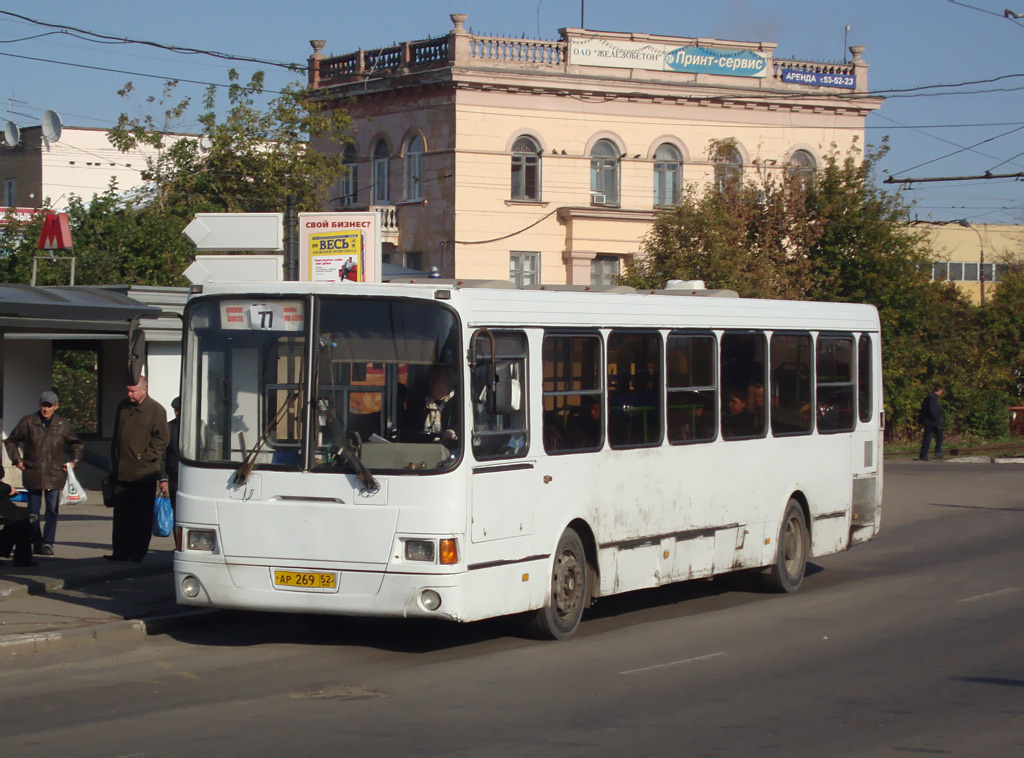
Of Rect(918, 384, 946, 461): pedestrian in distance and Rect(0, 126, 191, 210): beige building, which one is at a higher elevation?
Rect(0, 126, 191, 210): beige building

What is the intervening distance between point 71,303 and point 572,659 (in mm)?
8266

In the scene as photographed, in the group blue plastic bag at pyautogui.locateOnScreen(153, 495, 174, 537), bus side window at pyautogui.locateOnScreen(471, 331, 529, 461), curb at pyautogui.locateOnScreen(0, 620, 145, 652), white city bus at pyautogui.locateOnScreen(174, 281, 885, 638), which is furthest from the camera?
blue plastic bag at pyautogui.locateOnScreen(153, 495, 174, 537)

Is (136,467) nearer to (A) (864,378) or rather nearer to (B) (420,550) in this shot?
(B) (420,550)

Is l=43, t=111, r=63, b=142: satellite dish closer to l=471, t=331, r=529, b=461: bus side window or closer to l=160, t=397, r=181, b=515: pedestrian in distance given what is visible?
l=160, t=397, r=181, b=515: pedestrian in distance

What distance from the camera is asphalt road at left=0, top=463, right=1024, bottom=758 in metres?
7.40

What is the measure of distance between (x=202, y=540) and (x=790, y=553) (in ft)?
21.4

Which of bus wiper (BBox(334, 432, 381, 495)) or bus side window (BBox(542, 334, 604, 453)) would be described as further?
bus side window (BBox(542, 334, 604, 453))

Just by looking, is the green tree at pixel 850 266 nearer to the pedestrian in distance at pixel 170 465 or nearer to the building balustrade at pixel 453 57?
the building balustrade at pixel 453 57

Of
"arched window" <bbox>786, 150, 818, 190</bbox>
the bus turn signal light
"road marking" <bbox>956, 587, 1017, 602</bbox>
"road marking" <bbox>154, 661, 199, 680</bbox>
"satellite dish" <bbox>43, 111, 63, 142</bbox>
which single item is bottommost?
"road marking" <bbox>956, 587, 1017, 602</bbox>

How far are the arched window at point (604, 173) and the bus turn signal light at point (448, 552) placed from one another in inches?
1474

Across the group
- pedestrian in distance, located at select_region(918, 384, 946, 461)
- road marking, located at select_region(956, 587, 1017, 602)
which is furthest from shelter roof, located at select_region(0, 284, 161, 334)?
pedestrian in distance, located at select_region(918, 384, 946, 461)

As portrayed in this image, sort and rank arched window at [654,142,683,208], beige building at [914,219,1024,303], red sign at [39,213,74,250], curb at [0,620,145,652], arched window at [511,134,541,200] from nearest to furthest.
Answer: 1. curb at [0,620,145,652]
2. red sign at [39,213,74,250]
3. arched window at [511,134,541,200]
4. arched window at [654,142,683,208]
5. beige building at [914,219,1024,303]

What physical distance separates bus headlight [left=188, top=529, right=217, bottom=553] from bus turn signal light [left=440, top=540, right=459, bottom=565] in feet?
5.67

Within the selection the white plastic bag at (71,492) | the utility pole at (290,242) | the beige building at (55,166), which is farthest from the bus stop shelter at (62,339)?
the beige building at (55,166)
